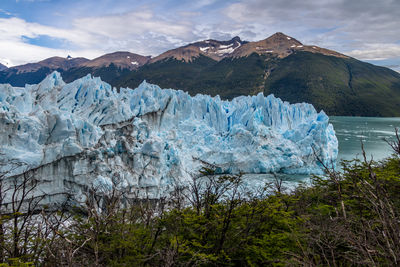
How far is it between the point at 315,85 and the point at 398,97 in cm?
3076

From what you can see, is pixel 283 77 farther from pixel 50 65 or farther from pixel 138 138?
pixel 50 65

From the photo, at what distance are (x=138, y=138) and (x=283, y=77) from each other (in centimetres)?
9556

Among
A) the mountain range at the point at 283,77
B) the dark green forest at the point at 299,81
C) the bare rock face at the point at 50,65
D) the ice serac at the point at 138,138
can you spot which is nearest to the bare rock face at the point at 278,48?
the mountain range at the point at 283,77

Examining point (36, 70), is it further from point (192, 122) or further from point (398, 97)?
point (398, 97)

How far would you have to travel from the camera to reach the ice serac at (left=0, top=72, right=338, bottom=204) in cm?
1056

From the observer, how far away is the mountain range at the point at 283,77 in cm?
8025

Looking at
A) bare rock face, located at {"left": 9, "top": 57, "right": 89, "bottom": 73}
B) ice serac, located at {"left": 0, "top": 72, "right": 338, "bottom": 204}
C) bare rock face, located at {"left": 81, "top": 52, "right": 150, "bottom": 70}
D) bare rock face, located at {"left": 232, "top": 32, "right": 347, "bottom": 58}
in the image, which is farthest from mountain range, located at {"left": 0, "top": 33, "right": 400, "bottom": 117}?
ice serac, located at {"left": 0, "top": 72, "right": 338, "bottom": 204}

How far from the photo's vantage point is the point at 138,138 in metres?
13.2

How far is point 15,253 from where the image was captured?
3.44 metres

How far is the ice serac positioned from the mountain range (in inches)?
2369

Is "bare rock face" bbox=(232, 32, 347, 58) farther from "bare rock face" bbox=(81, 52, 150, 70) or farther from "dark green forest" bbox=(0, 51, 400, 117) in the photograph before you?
"bare rock face" bbox=(81, 52, 150, 70)

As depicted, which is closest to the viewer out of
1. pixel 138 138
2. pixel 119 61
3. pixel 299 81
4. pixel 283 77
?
pixel 138 138

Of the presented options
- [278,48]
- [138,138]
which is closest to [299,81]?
[278,48]

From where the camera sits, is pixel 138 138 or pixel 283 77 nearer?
pixel 138 138
